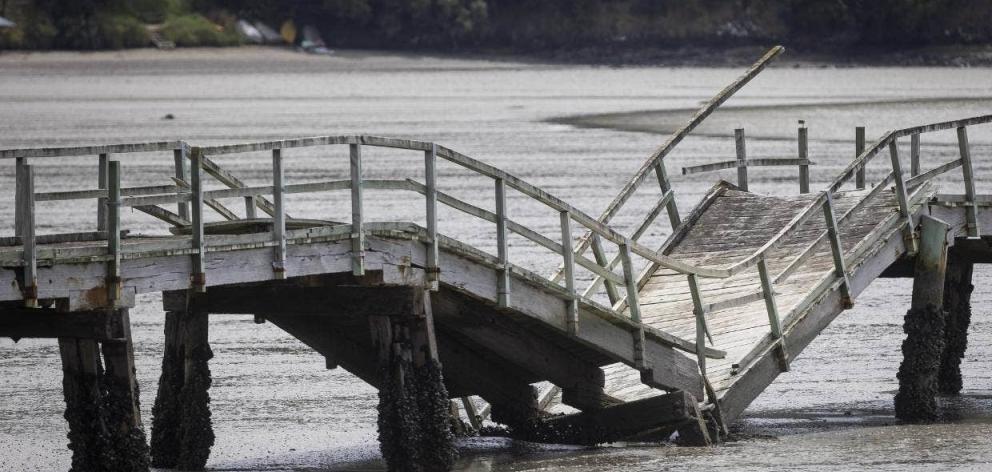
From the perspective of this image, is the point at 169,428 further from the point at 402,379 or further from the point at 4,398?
the point at 4,398

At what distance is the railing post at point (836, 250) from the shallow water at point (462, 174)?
3.75 feet

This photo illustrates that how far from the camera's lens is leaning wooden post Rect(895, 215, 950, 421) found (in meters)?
16.5

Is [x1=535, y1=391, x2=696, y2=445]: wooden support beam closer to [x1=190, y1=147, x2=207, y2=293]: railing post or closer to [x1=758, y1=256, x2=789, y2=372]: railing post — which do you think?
[x1=758, y1=256, x2=789, y2=372]: railing post

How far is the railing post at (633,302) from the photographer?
13.8 meters

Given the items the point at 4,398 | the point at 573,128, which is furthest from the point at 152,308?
the point at 573,128

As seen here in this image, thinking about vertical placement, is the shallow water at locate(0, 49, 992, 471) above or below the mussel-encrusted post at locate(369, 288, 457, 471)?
below

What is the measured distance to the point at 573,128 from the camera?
58.0 meters

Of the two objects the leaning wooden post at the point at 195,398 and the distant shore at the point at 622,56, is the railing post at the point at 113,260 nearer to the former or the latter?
the leaning wooden post at the point at 195,398

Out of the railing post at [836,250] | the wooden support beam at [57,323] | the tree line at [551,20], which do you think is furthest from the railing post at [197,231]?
the tree line at [551,20]

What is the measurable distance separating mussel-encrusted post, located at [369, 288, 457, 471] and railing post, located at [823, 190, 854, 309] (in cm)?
401

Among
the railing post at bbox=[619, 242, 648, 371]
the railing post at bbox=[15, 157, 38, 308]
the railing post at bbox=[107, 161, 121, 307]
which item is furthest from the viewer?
the railing post at bbox=[619, 242, 648, 371]

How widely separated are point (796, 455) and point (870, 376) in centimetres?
439

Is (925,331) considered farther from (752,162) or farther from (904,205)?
(752,162)

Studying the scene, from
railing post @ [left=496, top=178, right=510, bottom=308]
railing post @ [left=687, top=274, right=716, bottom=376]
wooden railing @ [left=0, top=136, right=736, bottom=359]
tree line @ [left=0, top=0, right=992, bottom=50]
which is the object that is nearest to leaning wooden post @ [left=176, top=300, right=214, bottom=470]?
wooden railing @ [left=0, top=136, right=736, bottom=359]
